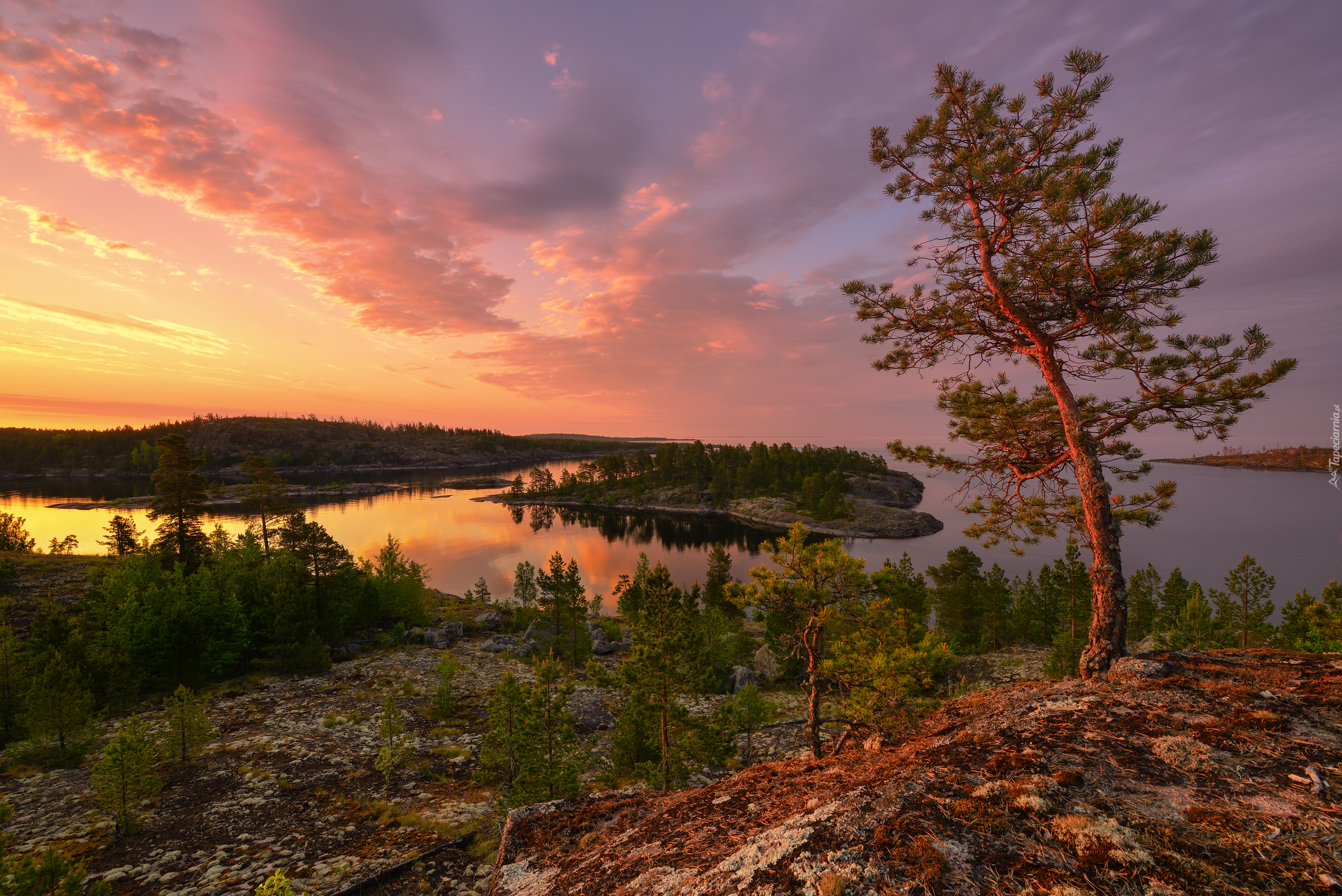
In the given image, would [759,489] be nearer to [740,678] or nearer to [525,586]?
[525,586]

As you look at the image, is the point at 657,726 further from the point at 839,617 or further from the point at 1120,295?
the point at 1120,295

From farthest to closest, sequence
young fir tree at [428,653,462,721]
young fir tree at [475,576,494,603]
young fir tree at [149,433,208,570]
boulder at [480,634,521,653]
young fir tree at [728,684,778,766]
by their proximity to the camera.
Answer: young fir tree at [475,576,494,603]
boulder at [480,634,521,653]
young fir tree at [149,433,208,570]
young fir tree at [428,653,462,721]
young fir tree at [728,684,778,766]

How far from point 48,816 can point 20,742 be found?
31.2 feet

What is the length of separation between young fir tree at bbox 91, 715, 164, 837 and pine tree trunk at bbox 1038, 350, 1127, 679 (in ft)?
83.3

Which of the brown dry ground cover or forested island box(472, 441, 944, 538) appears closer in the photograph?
the brown dry ground cover

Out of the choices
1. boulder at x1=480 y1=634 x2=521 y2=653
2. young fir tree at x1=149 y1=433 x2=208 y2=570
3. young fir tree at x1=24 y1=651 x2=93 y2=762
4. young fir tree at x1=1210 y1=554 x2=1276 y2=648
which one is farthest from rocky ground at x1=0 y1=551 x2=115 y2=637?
young fir tree at x1=1210 y1=554 x2=1276 y2=648

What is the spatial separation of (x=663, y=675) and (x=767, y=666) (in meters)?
31.3

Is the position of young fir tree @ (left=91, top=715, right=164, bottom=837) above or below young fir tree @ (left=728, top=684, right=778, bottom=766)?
above

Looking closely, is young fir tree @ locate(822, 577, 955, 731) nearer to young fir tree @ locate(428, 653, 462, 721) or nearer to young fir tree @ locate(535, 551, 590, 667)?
young fir tree @ locate(428, 653, 462, 721)

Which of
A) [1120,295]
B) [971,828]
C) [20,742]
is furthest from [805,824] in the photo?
[20,742]

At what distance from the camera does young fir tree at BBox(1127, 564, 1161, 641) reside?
148 feet

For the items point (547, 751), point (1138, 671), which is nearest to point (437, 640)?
point (547, 751)

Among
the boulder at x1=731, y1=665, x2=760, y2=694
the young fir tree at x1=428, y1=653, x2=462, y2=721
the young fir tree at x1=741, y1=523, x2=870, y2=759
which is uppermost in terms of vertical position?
the young fir tree at x1=741, y1=523, x2=870, y2=759

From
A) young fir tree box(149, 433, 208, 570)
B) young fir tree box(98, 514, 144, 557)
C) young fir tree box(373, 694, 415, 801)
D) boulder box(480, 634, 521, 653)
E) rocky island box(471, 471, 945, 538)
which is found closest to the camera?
young fir tree box(373, 694, 415, 801)
